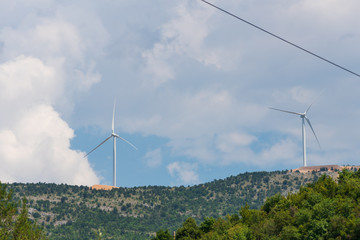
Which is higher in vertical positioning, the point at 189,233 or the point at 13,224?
the point at 189,233

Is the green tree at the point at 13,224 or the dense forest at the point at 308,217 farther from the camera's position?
the dense forest at the point at 308,217

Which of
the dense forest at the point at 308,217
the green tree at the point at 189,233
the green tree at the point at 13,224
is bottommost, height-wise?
the green tree at the point at 13,224

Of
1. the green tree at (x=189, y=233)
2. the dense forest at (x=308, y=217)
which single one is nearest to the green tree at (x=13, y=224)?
the dense forest at (x=308, y=217)

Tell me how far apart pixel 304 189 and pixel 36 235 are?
2852 inches

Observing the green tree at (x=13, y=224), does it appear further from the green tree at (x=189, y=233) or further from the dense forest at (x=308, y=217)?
the green tree at (x=189, y=233)

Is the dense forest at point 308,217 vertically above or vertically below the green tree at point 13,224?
above

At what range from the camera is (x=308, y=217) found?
332 ft

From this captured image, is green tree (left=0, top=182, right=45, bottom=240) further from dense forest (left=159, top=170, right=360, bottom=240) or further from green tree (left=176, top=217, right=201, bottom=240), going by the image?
green tree (left=176, top=217, right=201, bottom=240)

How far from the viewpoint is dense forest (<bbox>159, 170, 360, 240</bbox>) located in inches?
3819

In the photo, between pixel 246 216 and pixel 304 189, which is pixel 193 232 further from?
pixel 304 189

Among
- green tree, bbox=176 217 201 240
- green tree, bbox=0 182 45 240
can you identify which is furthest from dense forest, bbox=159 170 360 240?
green tree, bbox=0 182 45 240

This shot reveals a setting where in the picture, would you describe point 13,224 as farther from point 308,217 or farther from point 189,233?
point 189,233

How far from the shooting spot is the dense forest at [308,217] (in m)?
97.0

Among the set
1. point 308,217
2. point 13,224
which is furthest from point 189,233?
point 13,224
